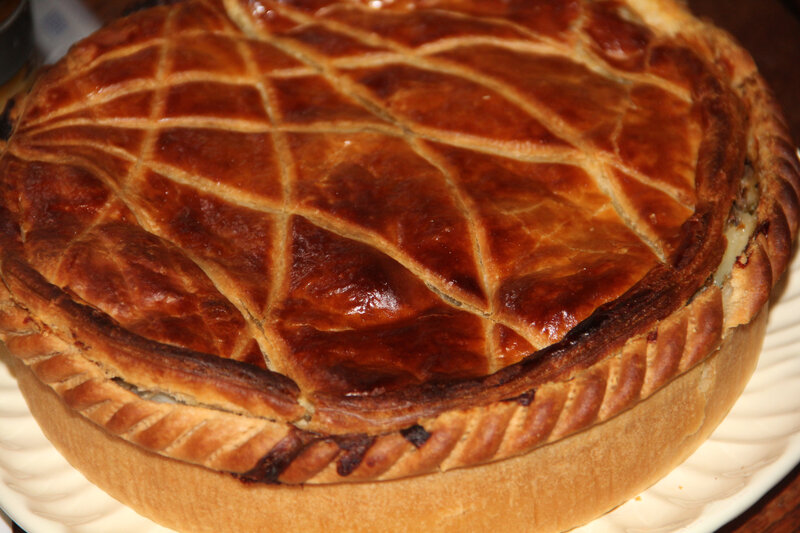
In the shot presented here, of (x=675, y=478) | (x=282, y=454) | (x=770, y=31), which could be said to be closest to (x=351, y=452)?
(x=282, y=454)

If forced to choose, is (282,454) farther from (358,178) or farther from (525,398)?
(358,178)

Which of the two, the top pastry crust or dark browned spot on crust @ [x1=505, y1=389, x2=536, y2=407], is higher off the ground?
the top pastry crust

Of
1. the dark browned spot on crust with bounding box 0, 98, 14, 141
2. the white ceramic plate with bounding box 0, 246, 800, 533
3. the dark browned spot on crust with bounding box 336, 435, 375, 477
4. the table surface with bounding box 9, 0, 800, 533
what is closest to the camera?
the dark browned spot on crust with bounding box 336, 435, 375, 477

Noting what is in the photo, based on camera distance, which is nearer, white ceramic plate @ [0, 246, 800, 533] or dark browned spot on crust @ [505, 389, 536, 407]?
dark browned spot on crust @ [505, 389, 536, 407]

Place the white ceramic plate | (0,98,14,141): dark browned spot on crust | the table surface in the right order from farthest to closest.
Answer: the table surface < (0,98,14,141): dark browned spot on crust < the white ceramic plate

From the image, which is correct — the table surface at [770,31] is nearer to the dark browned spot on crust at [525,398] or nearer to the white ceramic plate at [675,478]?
the white ceramic plate at [675,478]

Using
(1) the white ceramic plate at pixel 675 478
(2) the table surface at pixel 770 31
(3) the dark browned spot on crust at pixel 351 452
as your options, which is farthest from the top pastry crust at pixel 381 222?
(2) the table surface at pixel 770 31

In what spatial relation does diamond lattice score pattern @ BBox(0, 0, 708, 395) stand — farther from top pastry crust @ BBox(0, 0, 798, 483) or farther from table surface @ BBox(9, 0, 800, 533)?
table surface @ BBox(9, 0, 800, 533)

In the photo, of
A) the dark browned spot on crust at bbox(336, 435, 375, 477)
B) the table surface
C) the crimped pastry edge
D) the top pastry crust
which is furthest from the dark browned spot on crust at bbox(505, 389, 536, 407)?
the table surface
